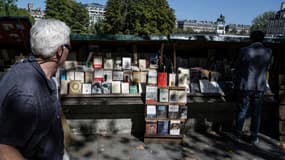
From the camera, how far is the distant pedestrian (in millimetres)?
4566

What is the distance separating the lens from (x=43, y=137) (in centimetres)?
156

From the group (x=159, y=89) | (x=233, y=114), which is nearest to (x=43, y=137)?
(x=159, y=89)

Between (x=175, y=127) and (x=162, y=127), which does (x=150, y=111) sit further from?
(x=175, y=127)

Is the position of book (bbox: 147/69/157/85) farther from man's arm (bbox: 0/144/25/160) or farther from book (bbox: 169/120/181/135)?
man's arm (bbox: 0/144/25/160)

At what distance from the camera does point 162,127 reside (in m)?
4.74

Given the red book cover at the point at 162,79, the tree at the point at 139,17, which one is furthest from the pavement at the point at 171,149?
the tree at the point at 139,17

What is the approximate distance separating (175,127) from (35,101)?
140 inches

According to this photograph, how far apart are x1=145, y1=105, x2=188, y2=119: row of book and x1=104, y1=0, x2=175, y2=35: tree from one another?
27.4 meters

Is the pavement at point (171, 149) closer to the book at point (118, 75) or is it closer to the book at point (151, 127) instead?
the book at point (151, 127)

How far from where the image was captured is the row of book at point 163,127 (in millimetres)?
4715

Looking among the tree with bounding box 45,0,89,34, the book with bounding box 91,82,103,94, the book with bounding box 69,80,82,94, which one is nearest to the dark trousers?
the book with bounding box 91,82,103,94

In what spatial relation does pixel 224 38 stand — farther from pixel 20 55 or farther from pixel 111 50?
pixel 20 55

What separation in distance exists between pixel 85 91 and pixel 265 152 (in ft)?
10.6

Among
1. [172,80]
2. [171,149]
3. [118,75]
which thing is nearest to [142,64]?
[118,75]
